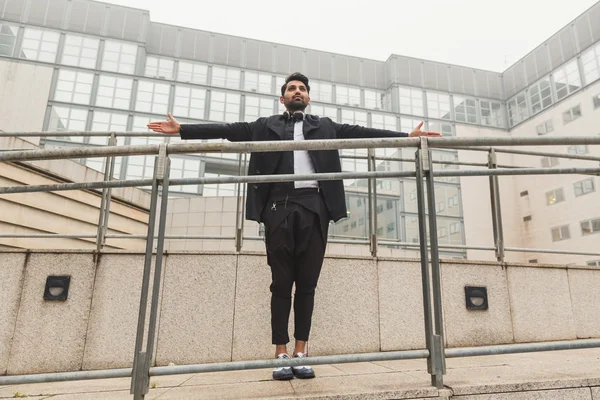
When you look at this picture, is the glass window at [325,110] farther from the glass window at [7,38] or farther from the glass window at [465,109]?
the glass window at [7,38]

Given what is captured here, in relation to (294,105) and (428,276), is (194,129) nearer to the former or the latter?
(294,105)

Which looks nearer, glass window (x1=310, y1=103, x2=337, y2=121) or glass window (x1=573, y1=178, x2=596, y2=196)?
glass window (x1=573, y1=178, x2=596, y2=196)

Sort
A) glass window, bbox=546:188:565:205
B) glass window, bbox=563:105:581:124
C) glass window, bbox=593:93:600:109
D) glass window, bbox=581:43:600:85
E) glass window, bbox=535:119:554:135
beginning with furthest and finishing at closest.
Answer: glass window, bbox=535:119:554:135, glass window, bbox=546:188:565:205, glass window, bbox=563:105:581:124, glass window, bbox=581:43:600:85, glass window, bbox=593:93:600:109

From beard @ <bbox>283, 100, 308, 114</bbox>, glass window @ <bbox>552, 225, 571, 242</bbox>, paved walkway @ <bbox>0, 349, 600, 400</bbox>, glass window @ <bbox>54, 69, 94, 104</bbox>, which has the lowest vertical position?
paved walkway @ <bbox>0, 349, 600, 400</bbox>

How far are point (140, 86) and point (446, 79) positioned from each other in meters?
17.3

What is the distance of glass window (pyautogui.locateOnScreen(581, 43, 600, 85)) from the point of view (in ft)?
63.5

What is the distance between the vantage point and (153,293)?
1712 millimetres

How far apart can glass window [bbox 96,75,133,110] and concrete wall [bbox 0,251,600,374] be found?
17200 mm

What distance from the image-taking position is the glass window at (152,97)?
1855cm

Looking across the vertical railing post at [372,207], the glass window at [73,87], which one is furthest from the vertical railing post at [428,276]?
the glass window at [73,87]

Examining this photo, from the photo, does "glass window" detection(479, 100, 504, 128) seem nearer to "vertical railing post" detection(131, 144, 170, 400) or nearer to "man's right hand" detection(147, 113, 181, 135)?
"man's right hand" detection(147, 113, 181, 135)

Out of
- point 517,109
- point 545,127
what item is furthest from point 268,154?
Result: point 517,109

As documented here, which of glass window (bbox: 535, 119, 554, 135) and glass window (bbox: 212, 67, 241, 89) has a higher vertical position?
glass window (bbox: 212, 67, 241, 89)

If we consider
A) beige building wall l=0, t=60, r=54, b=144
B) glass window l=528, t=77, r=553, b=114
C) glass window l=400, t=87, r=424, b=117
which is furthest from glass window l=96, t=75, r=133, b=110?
glass window l=528, t=77, r=553, b=114
